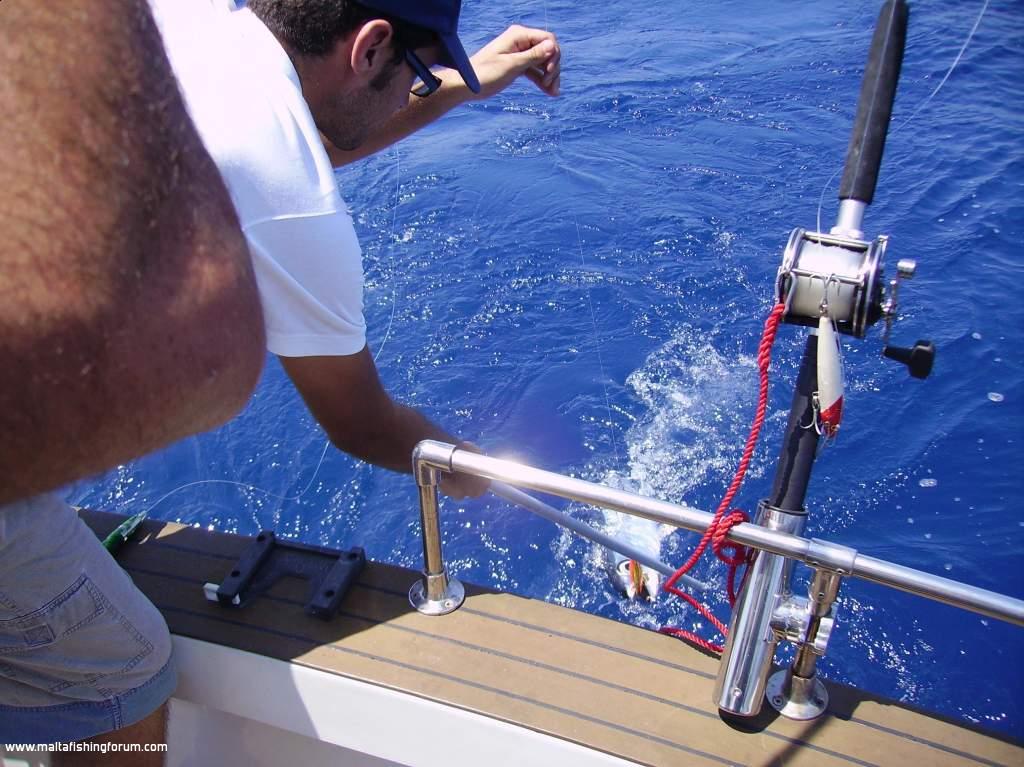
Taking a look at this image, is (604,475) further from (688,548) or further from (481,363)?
(481,363)

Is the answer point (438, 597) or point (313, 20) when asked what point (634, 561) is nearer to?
point (438, 597)

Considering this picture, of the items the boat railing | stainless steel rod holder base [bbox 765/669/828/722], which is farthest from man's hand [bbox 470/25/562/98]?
stainless steel rod holder base [bbox 765/669/828/722]

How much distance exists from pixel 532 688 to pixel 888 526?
7.70 ft

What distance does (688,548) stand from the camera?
10.8 ft

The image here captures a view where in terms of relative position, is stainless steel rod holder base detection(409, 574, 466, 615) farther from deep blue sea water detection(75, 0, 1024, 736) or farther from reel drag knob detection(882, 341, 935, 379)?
deep blue sea water detection(75, 0, 1024, 736)

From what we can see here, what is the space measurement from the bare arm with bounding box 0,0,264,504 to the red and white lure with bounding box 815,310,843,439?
3.51 feet

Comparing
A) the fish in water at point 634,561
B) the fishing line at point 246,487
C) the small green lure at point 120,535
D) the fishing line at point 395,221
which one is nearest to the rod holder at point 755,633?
the fish in water at point 634,561

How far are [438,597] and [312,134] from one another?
1147 millimetres

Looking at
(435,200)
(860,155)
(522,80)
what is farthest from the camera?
(522,80)

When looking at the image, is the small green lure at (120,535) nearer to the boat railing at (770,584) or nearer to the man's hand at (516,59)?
the boat railing at (770,584)

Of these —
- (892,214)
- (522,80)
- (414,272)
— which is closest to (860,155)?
(414,272)

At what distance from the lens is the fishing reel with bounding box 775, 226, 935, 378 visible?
1.32 m

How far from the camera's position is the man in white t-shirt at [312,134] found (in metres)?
1.34

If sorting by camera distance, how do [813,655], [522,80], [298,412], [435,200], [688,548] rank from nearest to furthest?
[813,655], [688,548], [298,412], [435,200], [522,80]
